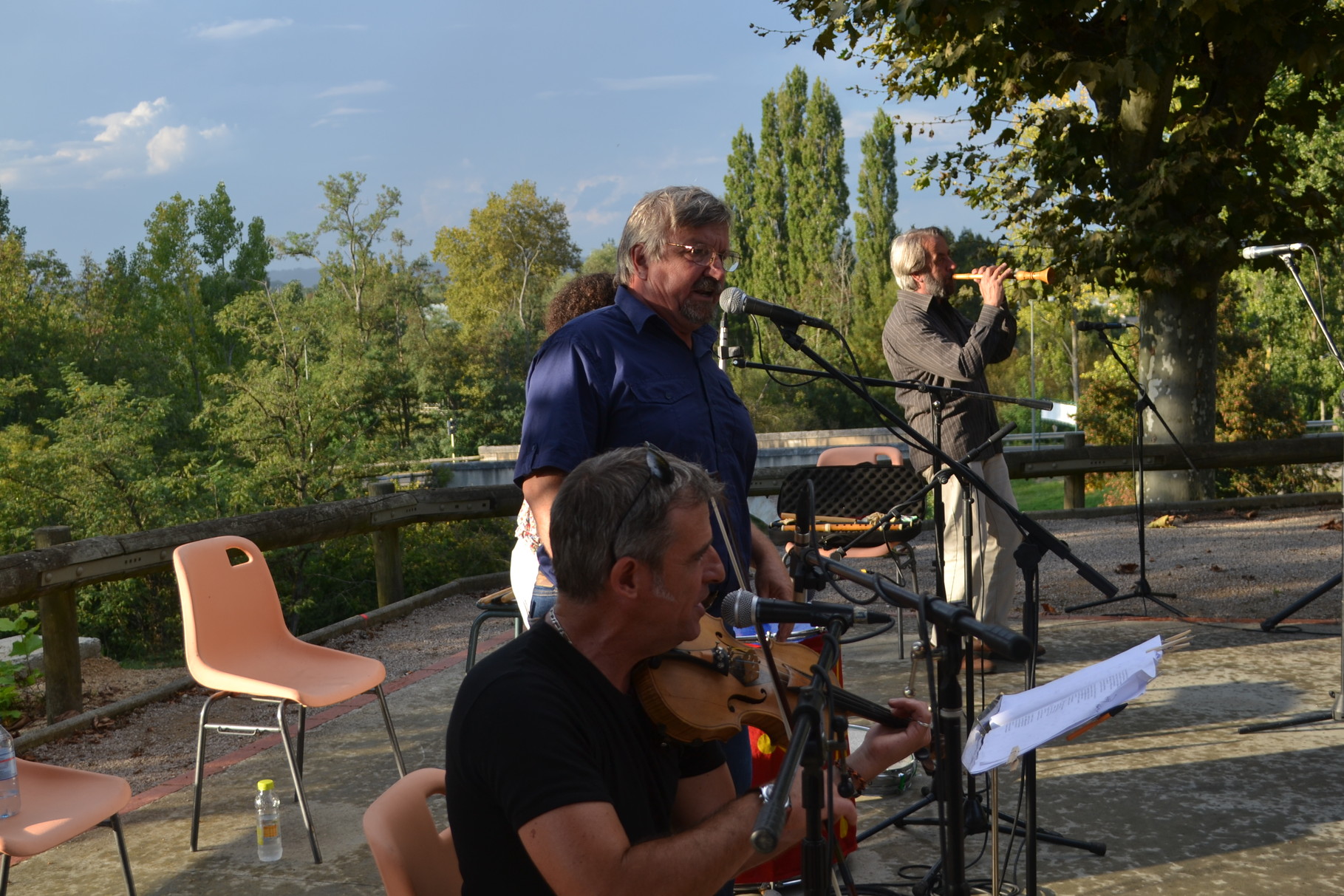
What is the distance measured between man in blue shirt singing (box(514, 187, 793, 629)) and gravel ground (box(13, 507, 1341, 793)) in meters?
2.90

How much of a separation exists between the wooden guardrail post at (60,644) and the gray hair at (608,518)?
14.0 feet

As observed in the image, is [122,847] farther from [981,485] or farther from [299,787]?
[981,485]

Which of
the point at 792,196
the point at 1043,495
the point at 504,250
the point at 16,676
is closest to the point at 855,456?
the point at 16,676

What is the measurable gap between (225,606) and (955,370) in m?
2.96

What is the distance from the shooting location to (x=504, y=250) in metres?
50.7

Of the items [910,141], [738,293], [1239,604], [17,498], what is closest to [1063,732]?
[738,293]

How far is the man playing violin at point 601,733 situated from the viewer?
4.92ft

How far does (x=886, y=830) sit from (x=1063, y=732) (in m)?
2.24

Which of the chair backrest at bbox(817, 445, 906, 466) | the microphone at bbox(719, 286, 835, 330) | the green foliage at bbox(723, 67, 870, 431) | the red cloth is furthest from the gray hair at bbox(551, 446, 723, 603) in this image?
the green foliage at bbox(723, 67, 870, 431)

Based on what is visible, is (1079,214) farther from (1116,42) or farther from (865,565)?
(865,565)

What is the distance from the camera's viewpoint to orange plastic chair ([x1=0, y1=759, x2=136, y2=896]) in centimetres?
267

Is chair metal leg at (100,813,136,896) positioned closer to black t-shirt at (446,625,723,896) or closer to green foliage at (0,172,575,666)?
black t-shirt at (446,625,723,896)

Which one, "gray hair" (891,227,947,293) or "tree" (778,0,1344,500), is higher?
"tree" (778,0,1344,500)

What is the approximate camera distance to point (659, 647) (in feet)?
5.75
